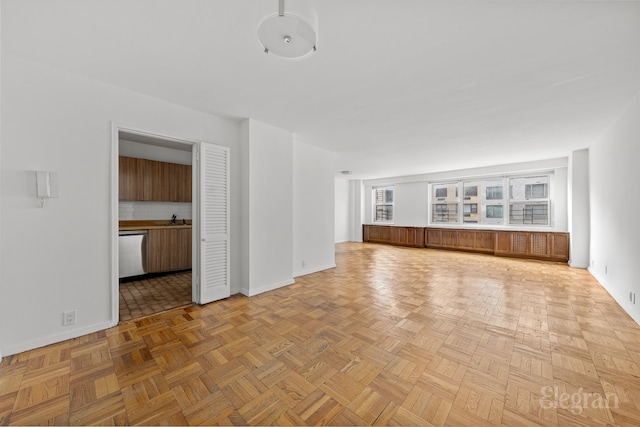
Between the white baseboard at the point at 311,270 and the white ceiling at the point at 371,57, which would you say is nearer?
the white ceiling at the point at 371,57

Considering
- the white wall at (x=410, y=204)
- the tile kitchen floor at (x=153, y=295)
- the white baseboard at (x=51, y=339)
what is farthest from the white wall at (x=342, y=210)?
the white baseboard at (x=51, y=339)

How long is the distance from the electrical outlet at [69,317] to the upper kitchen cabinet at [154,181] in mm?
2450

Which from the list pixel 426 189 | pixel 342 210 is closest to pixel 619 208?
pixel 426 189

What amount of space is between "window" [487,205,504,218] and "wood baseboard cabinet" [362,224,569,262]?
653 mm

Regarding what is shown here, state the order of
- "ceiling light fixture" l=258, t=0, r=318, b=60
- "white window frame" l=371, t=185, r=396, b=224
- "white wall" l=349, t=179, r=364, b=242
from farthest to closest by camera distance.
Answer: "white wall" l=349, t=179, r=364, b=242 → "white window frame" l=371, t=185, r=396, b=224 → "ceiling light fixture" l=258, t=0, r=318, b=60

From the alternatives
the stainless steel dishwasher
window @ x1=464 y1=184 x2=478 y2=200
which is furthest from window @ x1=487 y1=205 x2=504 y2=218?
the stainless steel dishwasher

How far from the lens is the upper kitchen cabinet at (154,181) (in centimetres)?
424

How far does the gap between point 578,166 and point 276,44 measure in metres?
6.55

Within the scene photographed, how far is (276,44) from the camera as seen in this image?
1.36 meters

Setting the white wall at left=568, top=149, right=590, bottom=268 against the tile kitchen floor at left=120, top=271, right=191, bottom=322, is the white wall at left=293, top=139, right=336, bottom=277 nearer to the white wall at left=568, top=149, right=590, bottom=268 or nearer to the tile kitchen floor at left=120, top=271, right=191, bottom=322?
the tile kitchen floor at left=120, top=271, right=191, bottom=322

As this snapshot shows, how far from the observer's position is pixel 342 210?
9570mm

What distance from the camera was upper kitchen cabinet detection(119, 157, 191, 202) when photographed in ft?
13.9

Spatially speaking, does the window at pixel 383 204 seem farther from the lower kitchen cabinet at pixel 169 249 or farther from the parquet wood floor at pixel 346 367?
the lower kitchen cabinet at pixel 169 249

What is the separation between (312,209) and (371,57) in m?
3.08
